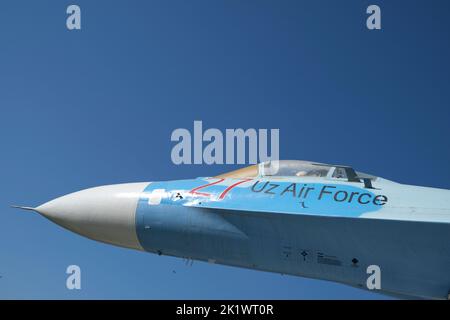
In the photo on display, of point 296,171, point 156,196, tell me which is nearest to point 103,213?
point 156,196

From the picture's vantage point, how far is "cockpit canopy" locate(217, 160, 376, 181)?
24.2 ft

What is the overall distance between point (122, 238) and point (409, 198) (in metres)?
5.29

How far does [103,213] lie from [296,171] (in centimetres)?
391

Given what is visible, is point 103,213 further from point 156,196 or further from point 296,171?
point 296,171

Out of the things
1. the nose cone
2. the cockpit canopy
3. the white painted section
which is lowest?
the nose cone

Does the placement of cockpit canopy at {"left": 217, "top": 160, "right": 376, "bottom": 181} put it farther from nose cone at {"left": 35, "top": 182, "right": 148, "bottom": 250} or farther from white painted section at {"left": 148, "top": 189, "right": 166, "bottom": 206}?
nose cone at {"left": 35, "top": 182, "right": 148, "bottom": 250}

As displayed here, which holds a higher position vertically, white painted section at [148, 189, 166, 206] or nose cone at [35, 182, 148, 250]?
white painted section at [148, 189, 166, 206]

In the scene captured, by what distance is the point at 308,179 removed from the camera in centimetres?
738

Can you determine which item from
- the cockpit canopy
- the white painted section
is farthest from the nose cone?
the cockpit canopy

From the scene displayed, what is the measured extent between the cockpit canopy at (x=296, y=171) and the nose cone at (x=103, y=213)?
201 cm

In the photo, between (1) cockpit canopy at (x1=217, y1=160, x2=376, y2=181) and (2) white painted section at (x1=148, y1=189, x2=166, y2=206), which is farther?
(2) white painted section at (x1=148, y1=189, x2=166, y2=206)

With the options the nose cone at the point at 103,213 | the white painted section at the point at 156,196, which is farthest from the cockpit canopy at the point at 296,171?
the nose cone at the point at 103,213

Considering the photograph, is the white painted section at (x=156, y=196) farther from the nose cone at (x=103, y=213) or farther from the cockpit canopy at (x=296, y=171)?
the cockpit canopy at (x=296, y=171)

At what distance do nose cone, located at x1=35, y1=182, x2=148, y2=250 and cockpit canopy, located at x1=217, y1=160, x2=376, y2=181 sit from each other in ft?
6.59
